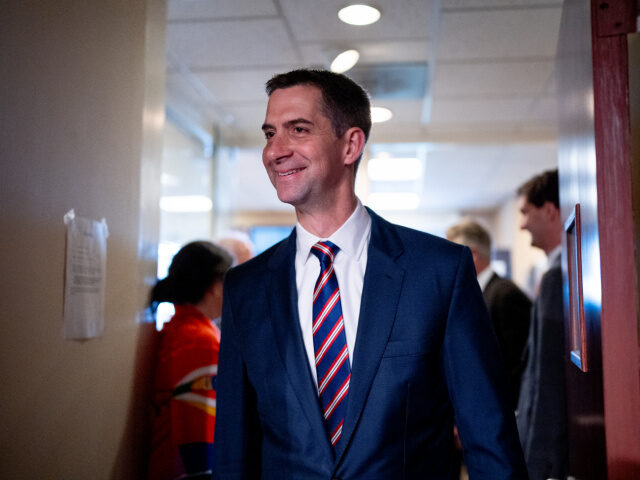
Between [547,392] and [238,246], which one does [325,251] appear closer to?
[547,392]

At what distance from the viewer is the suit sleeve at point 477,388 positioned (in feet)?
4.03

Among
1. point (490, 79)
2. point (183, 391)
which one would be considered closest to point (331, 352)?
point (183, 391)

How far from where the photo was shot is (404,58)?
11.1 ft

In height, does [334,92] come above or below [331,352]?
above

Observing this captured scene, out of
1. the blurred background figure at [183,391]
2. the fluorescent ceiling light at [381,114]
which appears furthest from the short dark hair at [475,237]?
the blurred background figure at [183,391]

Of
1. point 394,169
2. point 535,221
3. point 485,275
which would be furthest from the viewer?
point 394,169

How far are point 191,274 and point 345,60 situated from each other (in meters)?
1.60

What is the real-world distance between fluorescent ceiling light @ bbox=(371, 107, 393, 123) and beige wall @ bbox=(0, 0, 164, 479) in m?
2.38

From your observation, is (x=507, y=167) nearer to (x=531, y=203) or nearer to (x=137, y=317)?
(x=531, y=203)

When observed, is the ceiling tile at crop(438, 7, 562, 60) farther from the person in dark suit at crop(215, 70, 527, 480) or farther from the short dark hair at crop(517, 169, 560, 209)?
the person in dark suit at crop(215, 70, 527, 480)

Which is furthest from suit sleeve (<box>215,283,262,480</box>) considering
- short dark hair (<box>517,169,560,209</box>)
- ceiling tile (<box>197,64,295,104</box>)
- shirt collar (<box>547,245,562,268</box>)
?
ceiling tile (<box>197,64,295,104</box>)

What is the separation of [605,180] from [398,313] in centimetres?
49

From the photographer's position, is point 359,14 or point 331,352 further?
point 359,14

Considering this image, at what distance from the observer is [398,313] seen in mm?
1320
